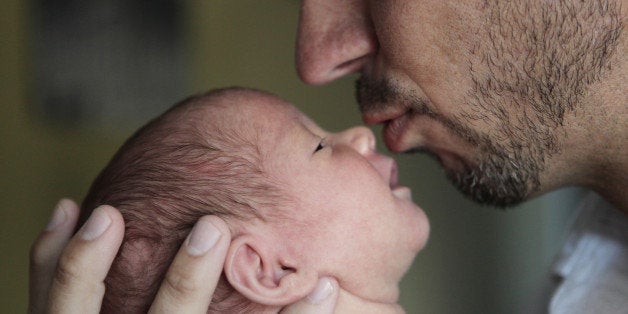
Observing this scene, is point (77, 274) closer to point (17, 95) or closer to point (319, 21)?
point (319, 21)

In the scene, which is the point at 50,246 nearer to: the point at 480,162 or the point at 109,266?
the point at 109,266

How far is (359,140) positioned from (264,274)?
0.31m

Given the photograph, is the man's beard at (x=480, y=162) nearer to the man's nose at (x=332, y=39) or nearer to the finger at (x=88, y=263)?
the man's nose at (x=332, y=39)

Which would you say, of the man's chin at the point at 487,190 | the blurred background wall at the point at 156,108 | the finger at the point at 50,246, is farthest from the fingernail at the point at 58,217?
the blurred background wall at the point at 156,108

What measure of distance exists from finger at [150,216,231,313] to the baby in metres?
0.04

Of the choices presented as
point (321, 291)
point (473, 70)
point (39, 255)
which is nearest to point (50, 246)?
point (39, 255)

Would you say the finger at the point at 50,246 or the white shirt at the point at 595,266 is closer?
the finger at the point at 50,246

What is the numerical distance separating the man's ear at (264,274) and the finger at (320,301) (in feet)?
0.04

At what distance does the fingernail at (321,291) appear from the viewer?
3.20 ft

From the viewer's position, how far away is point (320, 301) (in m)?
0.97

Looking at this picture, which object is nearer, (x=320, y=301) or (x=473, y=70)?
(x=320, y=301)

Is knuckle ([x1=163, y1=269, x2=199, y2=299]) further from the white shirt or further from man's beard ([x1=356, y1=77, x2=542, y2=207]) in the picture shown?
the white shirt

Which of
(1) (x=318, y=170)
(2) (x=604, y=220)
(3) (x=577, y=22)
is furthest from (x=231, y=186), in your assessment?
(2) (x=604, y=220)

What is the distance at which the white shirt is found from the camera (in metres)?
1.27
